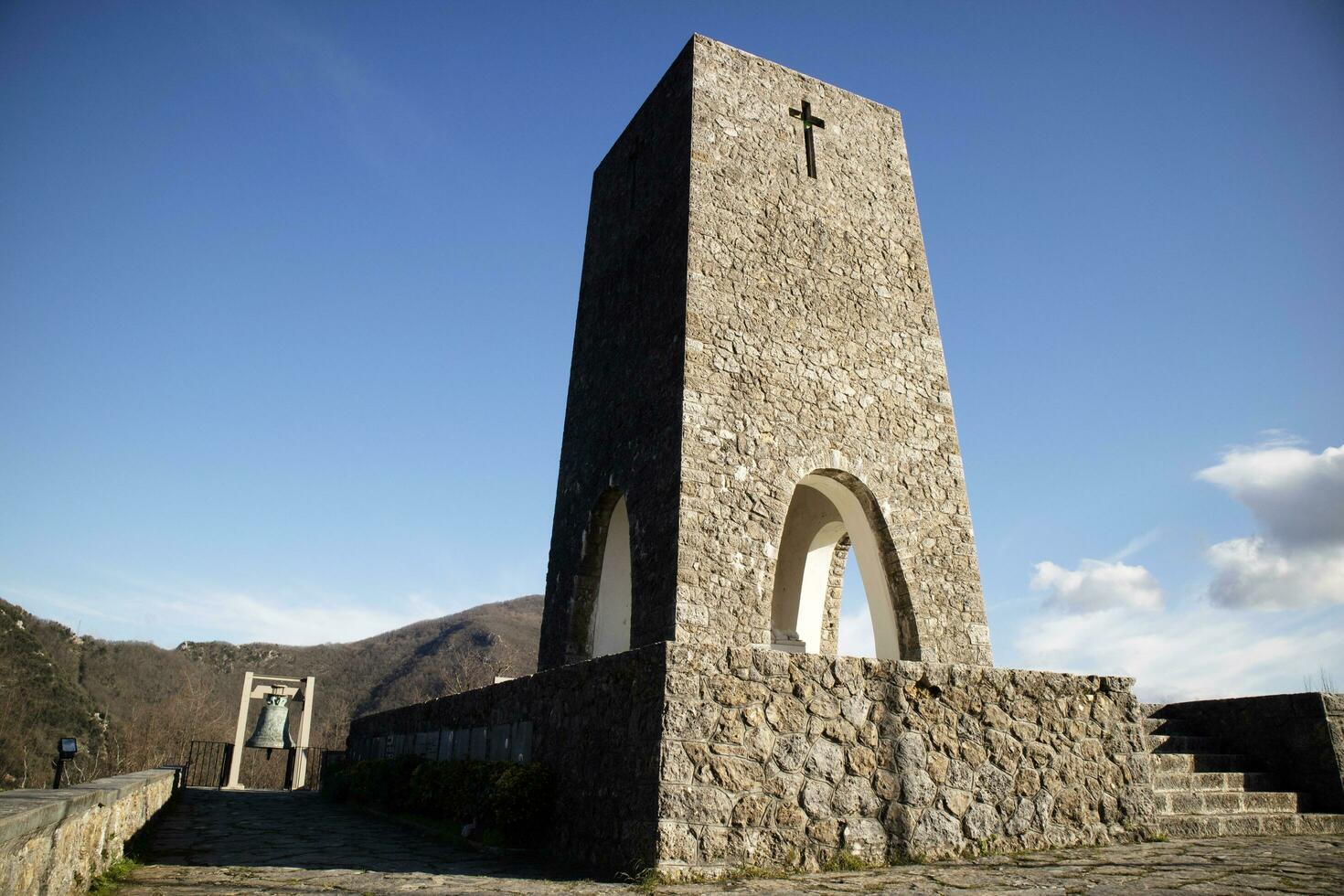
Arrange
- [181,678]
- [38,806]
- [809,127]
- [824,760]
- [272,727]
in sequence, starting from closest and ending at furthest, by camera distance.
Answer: [38,806] → [824,760] → [809,127] → [272,727] → [181,678]

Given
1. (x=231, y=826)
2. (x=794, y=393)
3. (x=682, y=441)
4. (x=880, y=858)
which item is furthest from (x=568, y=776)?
(x=794, y=393)

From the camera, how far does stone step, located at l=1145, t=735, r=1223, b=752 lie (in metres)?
8.44

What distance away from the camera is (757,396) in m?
10.3

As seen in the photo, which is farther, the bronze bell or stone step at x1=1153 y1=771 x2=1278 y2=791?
the bronze bell

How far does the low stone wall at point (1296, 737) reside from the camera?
7.74 meters

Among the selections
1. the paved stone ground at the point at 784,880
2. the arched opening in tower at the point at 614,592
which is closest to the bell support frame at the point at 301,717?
the arched opening in tower at the point at 614,592

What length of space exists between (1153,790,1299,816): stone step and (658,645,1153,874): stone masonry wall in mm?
823

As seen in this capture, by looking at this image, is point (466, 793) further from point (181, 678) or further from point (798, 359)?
point (181, 678)

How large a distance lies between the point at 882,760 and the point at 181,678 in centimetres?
5287

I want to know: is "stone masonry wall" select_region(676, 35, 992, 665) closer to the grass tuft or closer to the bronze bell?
the grass tuft

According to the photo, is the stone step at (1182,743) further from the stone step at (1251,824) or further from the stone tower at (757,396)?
the stone tower at (757,396)

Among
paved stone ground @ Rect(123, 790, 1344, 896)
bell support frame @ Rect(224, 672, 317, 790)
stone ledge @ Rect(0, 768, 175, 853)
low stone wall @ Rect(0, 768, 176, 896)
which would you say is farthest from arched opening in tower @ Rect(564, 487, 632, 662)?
bell support frame @ Rect(224, 672, 317, 790)

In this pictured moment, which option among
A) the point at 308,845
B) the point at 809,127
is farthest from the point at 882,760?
the point at 809,127

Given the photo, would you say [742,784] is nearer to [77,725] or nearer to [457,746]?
[457,746]
